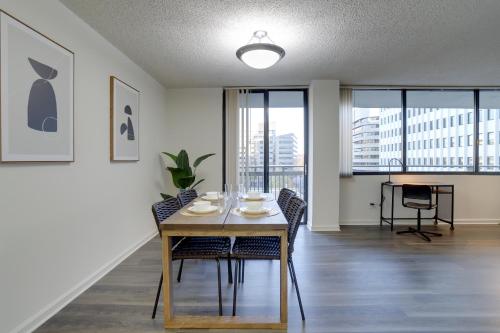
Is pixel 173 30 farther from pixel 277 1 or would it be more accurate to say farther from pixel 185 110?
pixel 185 110

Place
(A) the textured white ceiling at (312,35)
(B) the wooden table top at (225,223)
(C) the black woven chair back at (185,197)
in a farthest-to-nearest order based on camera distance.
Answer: (C) the black woven chair back at (185,197)
(A) the textured white ceiling at (312,35)
(B) the wooden table top at (225,223)

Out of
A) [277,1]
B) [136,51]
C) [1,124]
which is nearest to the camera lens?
[1,124]

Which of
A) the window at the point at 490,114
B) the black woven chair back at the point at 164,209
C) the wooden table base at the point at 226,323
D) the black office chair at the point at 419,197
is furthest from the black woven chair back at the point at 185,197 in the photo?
the window at the point at 490,114

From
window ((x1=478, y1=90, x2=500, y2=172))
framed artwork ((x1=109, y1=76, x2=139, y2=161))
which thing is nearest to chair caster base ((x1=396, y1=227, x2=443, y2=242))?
window ((x1=478, y1=90, x2=500, y2=172))

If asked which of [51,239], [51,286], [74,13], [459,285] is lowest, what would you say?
[459,285]

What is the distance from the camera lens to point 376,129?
4.84m

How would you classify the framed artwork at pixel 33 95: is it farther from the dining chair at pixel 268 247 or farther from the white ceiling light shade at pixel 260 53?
the dining chair at pixel 268 247

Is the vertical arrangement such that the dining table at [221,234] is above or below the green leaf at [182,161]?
below

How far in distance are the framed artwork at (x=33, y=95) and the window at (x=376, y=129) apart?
439 centimetres

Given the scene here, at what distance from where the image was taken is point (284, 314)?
6.06ft

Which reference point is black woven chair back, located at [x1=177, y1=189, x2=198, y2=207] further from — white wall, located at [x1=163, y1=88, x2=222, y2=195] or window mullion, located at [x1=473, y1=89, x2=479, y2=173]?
window mullion, located at [x1=473, y1=89, x2=479, y2=173]

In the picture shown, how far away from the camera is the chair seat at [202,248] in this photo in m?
2.08

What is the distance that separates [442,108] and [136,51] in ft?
17.4

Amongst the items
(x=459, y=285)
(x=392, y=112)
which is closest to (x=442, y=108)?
(x=392, y=112)
